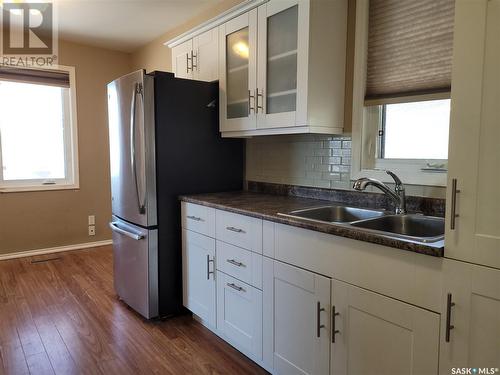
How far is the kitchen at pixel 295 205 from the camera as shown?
1123 mm

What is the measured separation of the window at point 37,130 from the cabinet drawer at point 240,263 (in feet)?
9.22

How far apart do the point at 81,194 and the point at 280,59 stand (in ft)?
10.3

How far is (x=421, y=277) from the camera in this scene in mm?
1225

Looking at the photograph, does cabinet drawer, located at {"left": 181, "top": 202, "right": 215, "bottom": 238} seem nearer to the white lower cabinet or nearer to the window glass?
Answer: the white lower cabinet

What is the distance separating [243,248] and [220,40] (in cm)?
150

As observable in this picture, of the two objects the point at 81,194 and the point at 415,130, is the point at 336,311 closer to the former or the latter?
the point at 415,130

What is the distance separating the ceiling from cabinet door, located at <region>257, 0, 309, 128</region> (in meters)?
1.15

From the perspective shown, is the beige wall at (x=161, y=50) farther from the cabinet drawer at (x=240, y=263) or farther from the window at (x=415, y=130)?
the cabinet drawer at (x=240, y=263)

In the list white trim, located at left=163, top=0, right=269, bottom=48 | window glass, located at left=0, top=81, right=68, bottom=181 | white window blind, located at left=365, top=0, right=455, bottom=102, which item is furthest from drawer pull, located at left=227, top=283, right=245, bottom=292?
window glass, located at left=0, top=81, right=68, bottom=181

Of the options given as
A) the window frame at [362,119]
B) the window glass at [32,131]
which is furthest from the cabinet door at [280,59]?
the window glass at [32,131]

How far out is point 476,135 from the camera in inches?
42.0

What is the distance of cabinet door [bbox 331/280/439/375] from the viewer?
1.24 m

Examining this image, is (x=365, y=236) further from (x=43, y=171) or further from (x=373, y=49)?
(x=43, y=171)

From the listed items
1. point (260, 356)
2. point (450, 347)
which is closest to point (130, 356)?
point (260, 356)
